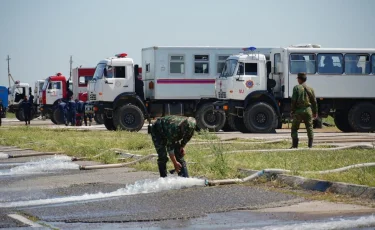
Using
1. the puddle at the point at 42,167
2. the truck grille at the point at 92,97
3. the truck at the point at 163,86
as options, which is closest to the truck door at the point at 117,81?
the truck at the point at 163,86

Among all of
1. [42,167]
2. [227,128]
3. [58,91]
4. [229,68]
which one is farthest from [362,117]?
[58,91]

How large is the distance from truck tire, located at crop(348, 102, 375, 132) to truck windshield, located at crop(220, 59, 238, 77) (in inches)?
191

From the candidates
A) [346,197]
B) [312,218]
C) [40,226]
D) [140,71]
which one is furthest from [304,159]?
[140,71]

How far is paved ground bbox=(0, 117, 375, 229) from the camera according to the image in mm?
8289

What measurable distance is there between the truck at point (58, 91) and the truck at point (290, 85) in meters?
16.8

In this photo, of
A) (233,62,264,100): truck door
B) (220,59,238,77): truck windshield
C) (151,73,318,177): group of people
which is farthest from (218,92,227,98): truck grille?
(151,73,318,177): group of people

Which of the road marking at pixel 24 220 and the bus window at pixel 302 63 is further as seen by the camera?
the bus window at pixel 302 63

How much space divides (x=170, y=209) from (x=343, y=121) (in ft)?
76.4

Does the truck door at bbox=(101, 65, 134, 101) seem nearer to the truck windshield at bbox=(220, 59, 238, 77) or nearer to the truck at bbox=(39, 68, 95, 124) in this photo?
the truck windshield at bbox=(220, 59, 238, 77)

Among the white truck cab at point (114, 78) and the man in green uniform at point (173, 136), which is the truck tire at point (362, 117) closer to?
the white truck cab at point (114, 78)

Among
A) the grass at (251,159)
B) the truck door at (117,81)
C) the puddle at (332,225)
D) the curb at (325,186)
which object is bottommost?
the grass at (251,159)

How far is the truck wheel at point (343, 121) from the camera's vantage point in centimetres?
3166

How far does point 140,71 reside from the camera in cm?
3341

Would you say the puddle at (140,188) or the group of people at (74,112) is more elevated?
the puddle at (140,188)
